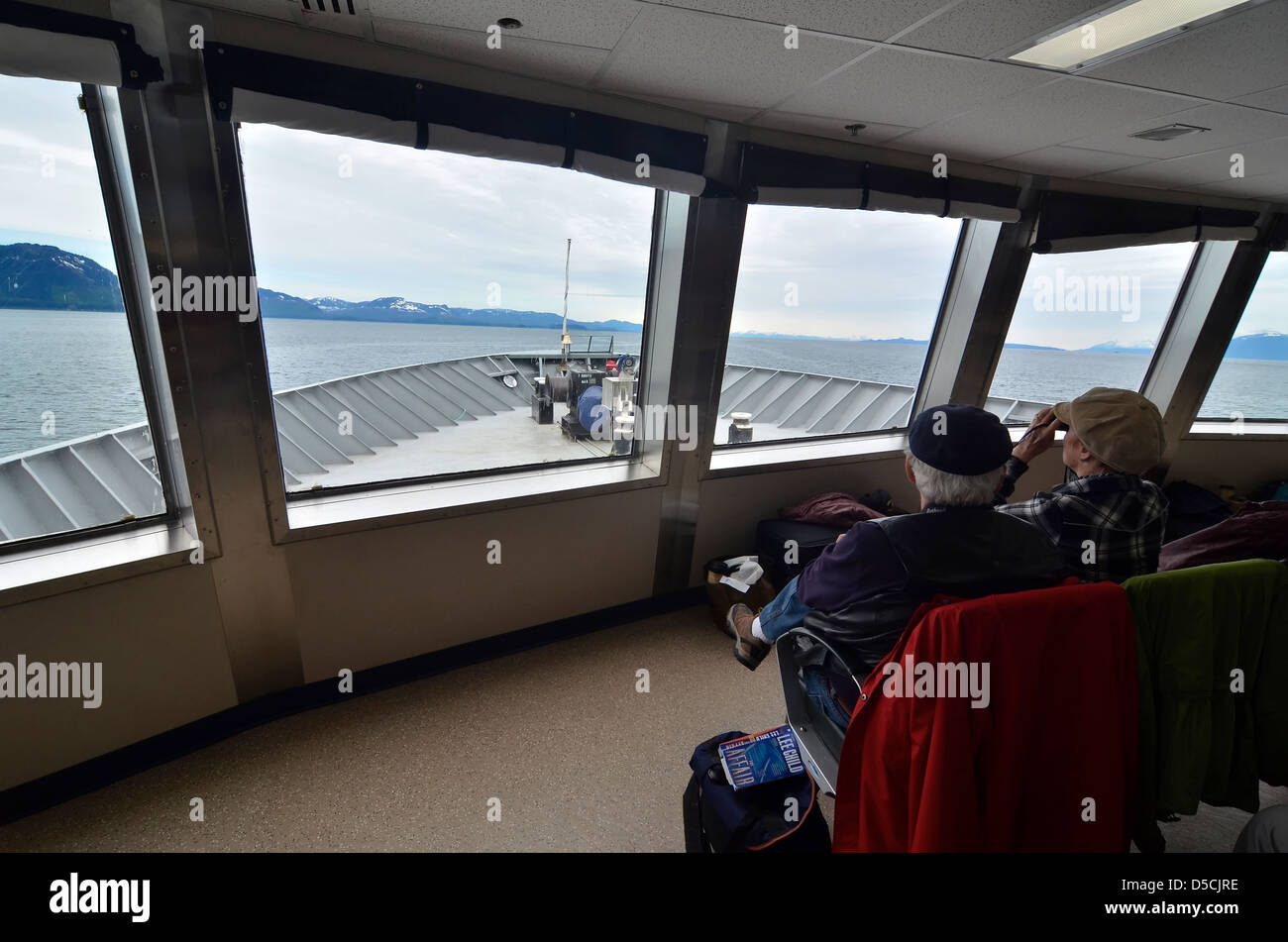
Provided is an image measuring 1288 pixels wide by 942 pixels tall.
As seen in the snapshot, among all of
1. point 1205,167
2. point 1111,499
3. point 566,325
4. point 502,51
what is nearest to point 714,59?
point 502,51

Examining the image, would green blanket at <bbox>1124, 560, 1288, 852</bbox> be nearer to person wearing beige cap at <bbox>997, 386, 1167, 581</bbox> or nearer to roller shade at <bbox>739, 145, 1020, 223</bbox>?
person wearing beige cap at <bbox>997, 386, 1167, 581</bbox>

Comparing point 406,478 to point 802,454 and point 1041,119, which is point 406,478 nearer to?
point 802,454

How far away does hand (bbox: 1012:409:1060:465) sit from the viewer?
2.17 metres

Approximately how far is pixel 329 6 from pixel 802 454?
9.44 ft

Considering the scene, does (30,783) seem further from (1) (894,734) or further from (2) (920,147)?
(2) (920,147)

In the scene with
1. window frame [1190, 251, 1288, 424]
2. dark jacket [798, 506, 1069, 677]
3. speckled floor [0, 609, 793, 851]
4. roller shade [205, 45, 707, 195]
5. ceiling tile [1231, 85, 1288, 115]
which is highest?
ceiling tile [1231, 85, 1288, 115]

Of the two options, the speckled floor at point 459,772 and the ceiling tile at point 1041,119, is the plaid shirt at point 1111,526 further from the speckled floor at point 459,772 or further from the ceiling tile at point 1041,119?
the ceiling tile at point 1041,119

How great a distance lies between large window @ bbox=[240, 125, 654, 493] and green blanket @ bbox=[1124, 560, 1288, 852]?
87.3 inches

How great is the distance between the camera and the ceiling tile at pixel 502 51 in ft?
5.50

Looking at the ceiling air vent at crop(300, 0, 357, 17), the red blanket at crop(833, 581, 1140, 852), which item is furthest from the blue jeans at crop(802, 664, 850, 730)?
the ceiling air vent at crop(300, 0, 357, 17)

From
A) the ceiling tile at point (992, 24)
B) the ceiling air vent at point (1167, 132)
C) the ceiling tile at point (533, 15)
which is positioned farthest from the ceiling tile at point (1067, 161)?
the ceiling tile at point (533, 15)

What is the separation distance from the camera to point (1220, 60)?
173 centimetres

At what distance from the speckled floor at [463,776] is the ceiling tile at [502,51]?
93.4 inches

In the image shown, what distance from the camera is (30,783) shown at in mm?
1693
